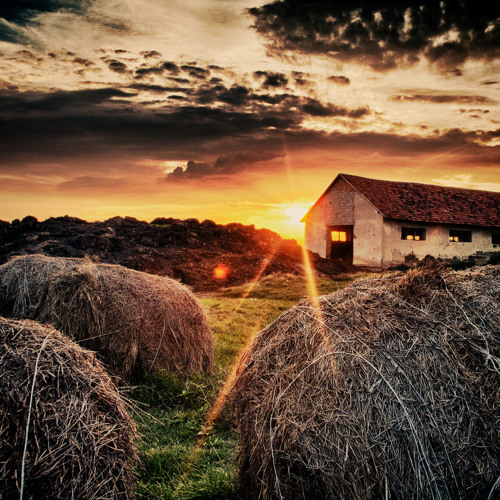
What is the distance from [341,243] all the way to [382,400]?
104 feet

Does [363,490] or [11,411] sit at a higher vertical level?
[11,411]

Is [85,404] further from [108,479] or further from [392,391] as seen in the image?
[392,391]

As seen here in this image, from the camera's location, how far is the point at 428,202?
31.9 metres

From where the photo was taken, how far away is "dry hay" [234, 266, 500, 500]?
3.20 m

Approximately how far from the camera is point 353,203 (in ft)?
101

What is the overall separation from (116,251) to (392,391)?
29566mm

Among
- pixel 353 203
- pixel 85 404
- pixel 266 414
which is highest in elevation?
pixel 353 203

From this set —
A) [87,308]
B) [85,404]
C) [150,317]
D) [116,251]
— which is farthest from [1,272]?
[116,251]

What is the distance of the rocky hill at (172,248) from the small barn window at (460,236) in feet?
30.1

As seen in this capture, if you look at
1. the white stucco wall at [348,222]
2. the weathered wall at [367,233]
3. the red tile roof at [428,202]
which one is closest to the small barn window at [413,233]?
the red tile roof at [428,202]

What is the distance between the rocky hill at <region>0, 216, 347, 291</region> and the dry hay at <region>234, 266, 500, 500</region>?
1986 cm

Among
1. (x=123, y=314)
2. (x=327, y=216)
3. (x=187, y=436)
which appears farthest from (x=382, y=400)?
(x=327, y=216)

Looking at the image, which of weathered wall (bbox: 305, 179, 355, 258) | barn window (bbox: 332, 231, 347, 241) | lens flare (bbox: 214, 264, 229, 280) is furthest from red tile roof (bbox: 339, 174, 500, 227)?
lens flare (bbox: 214, 264, 229, 280)

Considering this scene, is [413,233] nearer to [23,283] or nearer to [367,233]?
[367,233]
